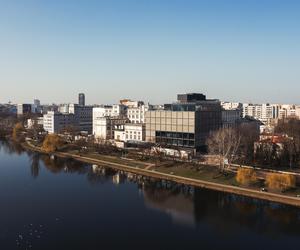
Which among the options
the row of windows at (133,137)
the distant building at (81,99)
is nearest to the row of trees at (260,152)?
the row of windows at (133,137)

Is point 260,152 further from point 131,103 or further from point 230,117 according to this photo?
point 131,103

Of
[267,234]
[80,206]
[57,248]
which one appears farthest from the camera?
[80,206]

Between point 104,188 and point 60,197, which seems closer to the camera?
point 60,197

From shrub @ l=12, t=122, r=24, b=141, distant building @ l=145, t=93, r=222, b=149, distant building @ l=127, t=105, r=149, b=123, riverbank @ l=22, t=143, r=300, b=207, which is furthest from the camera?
shrub @ l=12, t=122, r=24, b=141

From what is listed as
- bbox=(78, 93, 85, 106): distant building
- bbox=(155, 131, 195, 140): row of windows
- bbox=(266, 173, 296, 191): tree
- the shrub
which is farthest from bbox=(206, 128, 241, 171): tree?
bbox=(78, 93, 85, 106): distant building

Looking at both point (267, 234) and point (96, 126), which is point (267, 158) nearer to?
point (267, 234)

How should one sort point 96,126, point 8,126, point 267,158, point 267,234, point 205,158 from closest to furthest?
1. point 267,234
2. point 267,158
3. point 205,158
4. point 96,126
5. point 8,126

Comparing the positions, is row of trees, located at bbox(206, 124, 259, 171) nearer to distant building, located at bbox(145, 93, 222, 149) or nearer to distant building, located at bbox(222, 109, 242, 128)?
distant building, located at bbox(145, 93, 222, 149)

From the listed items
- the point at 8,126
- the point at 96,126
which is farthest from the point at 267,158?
the point at 8,126
